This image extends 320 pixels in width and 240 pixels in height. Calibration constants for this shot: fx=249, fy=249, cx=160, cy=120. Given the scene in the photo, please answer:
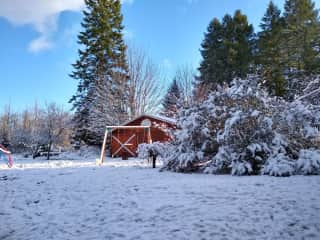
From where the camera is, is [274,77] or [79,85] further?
[79,85]

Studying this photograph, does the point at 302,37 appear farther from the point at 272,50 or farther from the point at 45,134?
the point at 45,134

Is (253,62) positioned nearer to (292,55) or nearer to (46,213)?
(292,55)

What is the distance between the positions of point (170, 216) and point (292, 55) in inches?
823

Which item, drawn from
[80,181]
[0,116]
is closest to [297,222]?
[80,181]

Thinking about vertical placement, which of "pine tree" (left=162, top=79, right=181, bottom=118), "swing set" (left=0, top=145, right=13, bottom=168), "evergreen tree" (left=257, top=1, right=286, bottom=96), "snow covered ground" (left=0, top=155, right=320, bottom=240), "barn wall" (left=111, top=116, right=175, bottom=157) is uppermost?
"evergreen tree" (left=257, top=1, right=286, bottom=96)

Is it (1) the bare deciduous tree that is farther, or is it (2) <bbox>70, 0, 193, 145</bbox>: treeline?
(1) the bare deciduous tree

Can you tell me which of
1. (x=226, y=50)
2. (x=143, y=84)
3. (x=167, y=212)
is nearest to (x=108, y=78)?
(x=143, y=84)

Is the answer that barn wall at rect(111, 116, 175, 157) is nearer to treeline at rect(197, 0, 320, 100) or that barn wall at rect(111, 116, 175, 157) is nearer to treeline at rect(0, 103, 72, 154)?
treeline at rect(0, 103, 72, 154)

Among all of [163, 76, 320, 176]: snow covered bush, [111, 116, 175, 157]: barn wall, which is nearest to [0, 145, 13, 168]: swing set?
[163, 76, 320, 176]: snow covered bush

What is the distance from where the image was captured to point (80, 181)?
5.57 metres

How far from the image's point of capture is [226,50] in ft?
72.5

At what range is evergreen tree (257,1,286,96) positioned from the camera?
1925 cm

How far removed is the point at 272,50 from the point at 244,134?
1689cm

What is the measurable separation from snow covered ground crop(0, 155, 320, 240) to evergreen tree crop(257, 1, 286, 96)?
16465 mm
